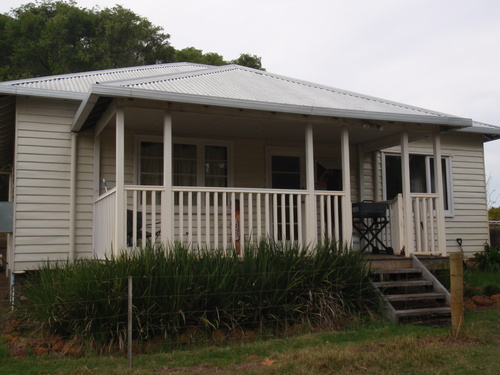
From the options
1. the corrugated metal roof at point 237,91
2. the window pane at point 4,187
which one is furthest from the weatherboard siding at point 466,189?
the window pane at point 4,187

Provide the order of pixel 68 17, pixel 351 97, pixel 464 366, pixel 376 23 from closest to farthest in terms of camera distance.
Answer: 1. pixel 464 366
2. pixel 351 97
3. pixel 376 23
4. pixel 68 17

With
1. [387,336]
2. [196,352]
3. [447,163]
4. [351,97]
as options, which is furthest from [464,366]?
[447,163]

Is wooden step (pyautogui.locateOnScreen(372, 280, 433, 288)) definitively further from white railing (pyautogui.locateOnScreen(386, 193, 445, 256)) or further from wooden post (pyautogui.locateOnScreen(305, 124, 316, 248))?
wooden post (pyautogui.locateOnScreen(305, 124, 316, 248))

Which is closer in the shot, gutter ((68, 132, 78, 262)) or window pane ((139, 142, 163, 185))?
gutter ((68, 132, 78, 262))

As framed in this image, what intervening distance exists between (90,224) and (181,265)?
3332 mm

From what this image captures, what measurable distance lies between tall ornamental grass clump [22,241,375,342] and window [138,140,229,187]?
3.08 m

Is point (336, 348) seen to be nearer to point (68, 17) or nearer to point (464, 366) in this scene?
point (464, 366)

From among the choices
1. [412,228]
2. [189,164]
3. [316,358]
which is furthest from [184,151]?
[316,358]

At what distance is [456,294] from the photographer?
6.57 m

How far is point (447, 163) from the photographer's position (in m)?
12.7

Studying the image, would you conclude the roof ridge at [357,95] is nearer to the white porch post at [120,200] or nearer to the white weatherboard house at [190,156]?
the white weatherboard house at [190,156]

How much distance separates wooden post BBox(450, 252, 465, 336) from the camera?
6.49m

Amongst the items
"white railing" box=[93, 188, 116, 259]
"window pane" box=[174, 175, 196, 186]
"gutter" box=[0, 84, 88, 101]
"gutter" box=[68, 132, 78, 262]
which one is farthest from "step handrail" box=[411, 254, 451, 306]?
"gutter" box=[0, 84, 88, 101]

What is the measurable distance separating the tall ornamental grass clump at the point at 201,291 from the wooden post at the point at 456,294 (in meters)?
1.41
